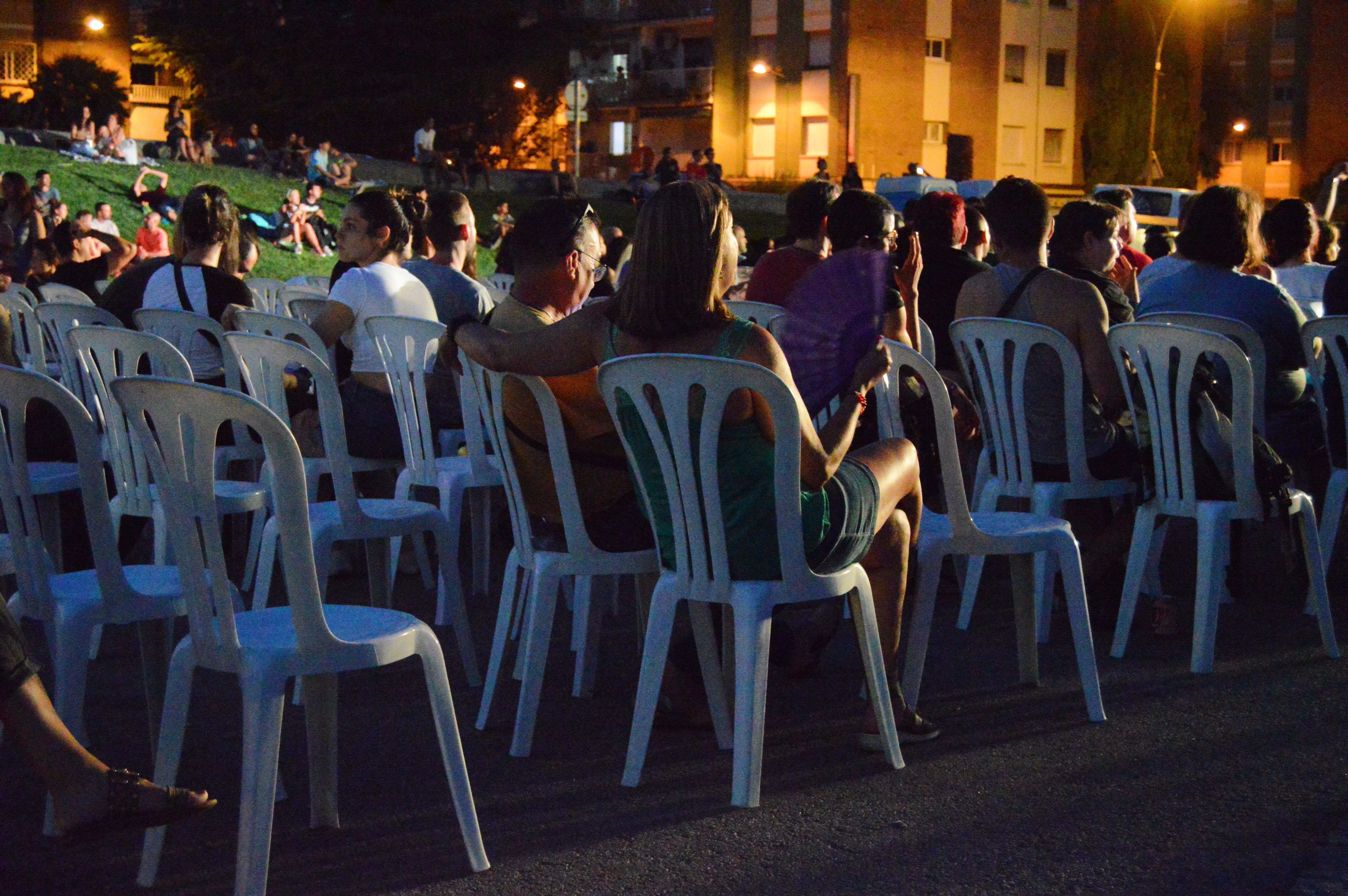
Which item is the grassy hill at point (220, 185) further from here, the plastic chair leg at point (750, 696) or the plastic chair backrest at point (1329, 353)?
the plastic chair leg at point (750, 696)

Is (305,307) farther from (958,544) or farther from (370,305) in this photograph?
(958,544)

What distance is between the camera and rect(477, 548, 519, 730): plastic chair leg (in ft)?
14.3

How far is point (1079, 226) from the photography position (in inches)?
228

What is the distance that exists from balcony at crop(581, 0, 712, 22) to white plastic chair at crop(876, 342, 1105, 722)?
149 feet

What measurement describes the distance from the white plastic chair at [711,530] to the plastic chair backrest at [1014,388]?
163cm

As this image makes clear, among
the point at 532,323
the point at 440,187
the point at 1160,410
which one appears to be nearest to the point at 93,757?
the point at 532,323

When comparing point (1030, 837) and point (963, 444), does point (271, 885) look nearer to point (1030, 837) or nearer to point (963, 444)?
point (1030, 837)

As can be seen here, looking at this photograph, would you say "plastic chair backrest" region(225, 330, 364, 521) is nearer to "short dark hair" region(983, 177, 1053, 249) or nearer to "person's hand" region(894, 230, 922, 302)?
"person's hand" region(894, 230, 922, 302)

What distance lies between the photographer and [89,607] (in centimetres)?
349

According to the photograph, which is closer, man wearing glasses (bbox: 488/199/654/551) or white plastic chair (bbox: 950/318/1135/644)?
man wearing glasses (bbox: 488/199/654/551)

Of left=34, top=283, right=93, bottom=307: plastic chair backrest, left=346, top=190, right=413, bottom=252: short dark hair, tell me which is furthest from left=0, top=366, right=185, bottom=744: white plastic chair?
left=34, top=283, right=93, bottom=307: plastic chair backrest

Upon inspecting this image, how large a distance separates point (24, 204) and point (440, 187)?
24.2 metres

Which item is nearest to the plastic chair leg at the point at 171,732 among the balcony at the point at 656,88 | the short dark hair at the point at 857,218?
the short dark hair at the point at 857,218

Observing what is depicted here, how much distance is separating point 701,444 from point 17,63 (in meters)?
47.5
